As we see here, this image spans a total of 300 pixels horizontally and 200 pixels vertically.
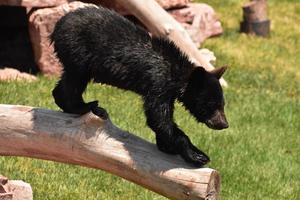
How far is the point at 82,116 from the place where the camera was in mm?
5480

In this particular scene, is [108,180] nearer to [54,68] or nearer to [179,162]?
[179,162]

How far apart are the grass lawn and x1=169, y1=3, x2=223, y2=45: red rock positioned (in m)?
0.21

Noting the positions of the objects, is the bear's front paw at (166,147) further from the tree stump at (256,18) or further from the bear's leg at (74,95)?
the tree stump at (256,18)

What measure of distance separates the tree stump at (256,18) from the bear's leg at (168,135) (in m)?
10.8

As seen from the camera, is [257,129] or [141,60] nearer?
[141,60]

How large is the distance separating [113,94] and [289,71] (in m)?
4.73

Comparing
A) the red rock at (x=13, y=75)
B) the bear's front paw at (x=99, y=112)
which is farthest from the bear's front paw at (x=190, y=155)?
the red rock at (x=13, y=75)

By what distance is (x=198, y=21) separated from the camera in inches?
567

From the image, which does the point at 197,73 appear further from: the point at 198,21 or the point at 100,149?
the point at 198,21

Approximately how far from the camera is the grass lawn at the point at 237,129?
7.35 metres

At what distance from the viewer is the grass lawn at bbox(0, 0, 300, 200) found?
24.1ft

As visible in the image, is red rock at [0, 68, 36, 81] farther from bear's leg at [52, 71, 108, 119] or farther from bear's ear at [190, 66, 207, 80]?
bear's ear at [190, 66, 207, 80]

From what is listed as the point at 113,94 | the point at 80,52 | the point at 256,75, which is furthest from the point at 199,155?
the point at 256,75

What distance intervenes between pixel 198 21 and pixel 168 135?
933 centimetres
